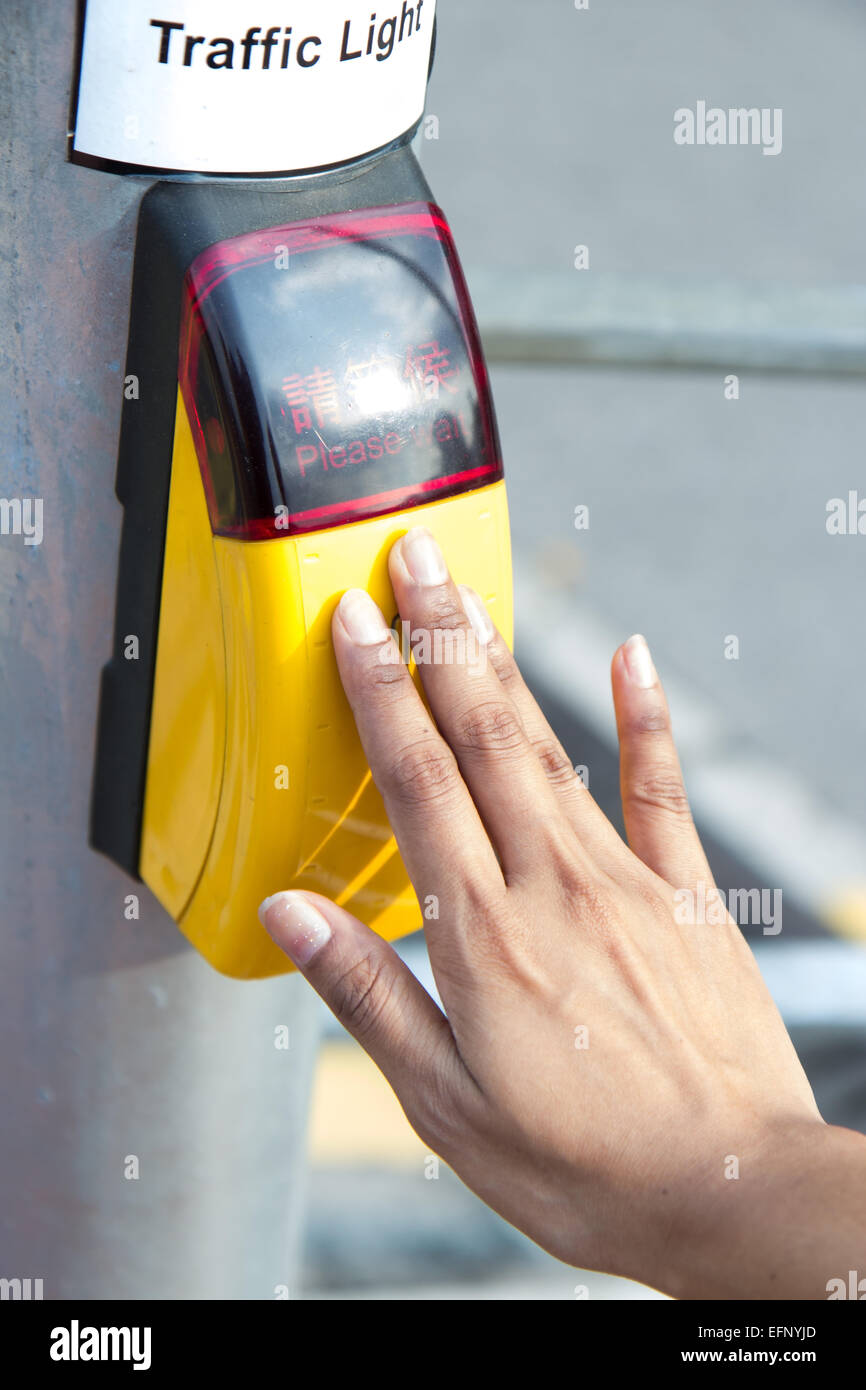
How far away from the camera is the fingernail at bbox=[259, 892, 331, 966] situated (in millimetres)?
756

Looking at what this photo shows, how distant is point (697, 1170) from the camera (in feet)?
2.40

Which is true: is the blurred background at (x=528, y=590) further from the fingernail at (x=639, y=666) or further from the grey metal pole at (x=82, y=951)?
the fingernail at (x=639, y=666)

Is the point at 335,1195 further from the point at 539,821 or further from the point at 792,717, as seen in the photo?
the point at 792,717

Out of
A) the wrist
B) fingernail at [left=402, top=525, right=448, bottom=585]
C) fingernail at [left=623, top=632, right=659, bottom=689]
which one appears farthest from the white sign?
the wrist

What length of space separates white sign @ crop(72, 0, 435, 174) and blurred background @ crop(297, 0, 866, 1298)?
24 cm

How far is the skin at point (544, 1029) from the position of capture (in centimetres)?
72

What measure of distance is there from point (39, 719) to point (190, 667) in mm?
Result: 85

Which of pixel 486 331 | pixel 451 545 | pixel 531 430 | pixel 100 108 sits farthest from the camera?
pixel 531 430

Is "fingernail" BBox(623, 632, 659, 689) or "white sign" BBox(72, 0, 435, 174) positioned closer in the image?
"white sign" BBox(72, 0, 435, 174)

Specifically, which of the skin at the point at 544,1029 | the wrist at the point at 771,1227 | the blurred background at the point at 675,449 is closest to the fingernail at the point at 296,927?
the skin at the point at 544,1029

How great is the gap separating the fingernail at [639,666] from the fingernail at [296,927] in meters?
0.24

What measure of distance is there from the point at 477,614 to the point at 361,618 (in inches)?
2.8

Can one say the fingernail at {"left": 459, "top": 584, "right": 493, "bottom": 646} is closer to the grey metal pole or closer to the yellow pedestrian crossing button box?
the yellow pedestrian crossing button box

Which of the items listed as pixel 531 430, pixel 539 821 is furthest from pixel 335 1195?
pixel 531 430
